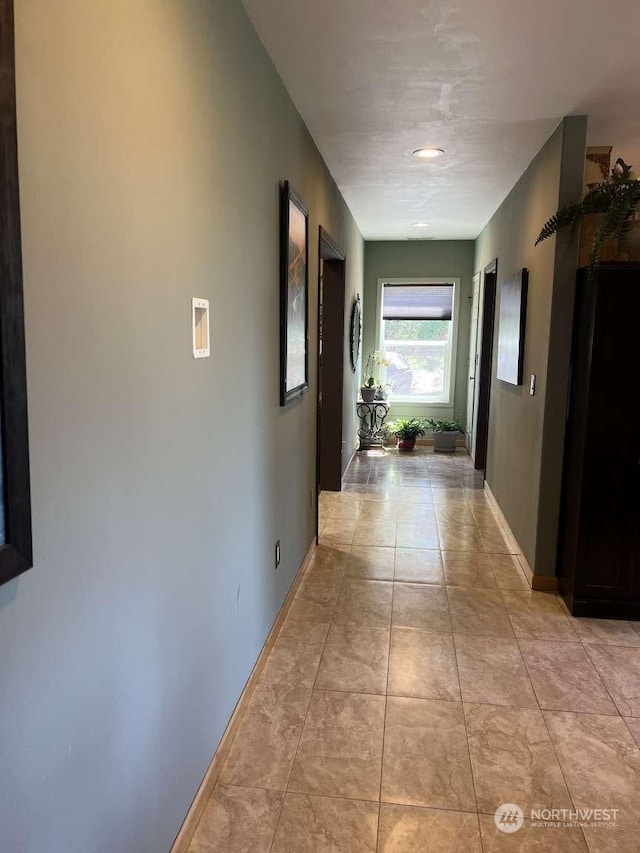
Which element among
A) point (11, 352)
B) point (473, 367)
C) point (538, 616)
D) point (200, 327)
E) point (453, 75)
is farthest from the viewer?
point (473, 367)

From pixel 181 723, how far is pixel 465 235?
6.41m

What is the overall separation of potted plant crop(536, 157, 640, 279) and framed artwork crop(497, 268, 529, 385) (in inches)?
31.4

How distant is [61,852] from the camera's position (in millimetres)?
1040

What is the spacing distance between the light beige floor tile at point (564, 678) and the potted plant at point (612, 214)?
1.72m

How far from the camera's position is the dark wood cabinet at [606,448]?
2.79 metres

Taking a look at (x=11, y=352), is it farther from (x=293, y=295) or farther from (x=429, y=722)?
(x=293, y=295)

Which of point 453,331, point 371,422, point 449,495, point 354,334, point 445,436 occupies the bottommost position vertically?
point 449,495

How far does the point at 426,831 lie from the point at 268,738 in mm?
609

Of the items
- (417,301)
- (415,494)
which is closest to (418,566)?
(415,494)

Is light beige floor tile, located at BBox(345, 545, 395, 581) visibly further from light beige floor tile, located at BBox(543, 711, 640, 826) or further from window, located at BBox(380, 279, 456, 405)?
window, located at BBox(380, 279, 456, 405)

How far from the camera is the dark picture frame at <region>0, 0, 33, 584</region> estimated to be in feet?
2.65

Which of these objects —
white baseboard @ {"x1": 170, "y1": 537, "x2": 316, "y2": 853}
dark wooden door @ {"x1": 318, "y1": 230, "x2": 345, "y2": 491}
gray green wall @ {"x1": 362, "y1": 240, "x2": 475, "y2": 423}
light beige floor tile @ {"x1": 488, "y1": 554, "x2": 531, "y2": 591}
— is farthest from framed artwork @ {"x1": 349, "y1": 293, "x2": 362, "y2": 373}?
white baseboard @ {"x1": 170, "y1": 537, "x2": 316, "y2": 853}

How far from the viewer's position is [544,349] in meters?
3.25

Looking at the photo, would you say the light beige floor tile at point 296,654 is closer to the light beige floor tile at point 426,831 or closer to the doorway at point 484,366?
the light beige floor tile at point 426,831
